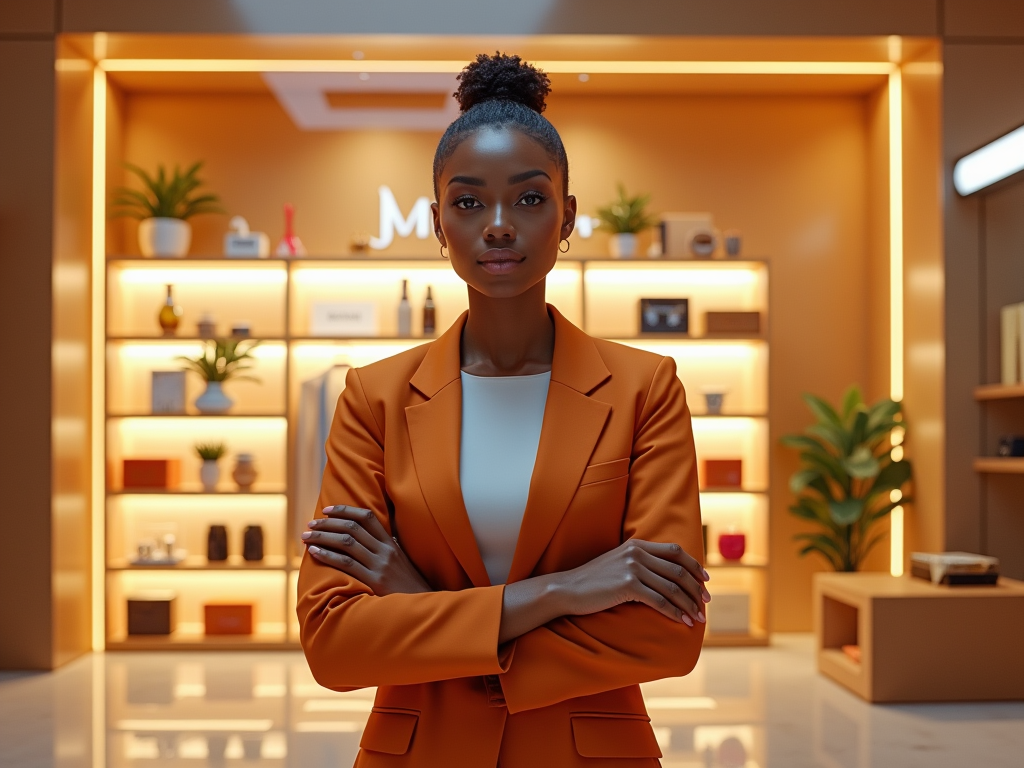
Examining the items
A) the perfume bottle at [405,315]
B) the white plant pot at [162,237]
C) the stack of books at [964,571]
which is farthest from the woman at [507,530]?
the white plant pot at [162,237]

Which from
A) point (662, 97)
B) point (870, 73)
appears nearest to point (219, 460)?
point (662, 97)

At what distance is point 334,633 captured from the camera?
3.75 ft

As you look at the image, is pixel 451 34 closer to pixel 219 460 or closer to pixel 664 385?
pixel 219 460

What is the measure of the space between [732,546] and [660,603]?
4.66m

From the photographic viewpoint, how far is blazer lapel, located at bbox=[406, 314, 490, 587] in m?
1.14

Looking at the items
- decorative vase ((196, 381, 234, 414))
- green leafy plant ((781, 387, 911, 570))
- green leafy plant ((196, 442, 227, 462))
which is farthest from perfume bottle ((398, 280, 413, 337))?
green leafy plant ((781, 387, 911, 570))

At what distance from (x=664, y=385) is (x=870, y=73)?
518cm

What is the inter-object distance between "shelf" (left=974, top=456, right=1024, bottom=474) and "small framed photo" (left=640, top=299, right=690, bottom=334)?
5.48ft

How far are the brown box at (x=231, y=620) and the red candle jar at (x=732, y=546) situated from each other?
8.81ft

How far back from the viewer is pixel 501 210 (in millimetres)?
1146

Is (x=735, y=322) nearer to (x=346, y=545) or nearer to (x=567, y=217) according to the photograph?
(x=567, y=217)

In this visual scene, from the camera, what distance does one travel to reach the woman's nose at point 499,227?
114 cm

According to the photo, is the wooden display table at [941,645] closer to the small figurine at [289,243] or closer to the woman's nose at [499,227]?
the small figurine at [289,243]

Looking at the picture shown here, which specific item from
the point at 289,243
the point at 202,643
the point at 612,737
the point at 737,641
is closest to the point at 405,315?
the point at 289,243
